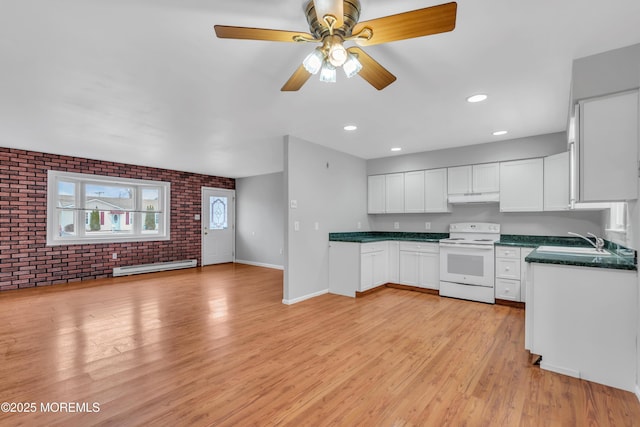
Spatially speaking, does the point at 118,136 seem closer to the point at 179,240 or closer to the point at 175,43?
the point at 175,43

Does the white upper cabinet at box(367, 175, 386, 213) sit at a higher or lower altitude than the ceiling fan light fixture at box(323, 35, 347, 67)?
lower

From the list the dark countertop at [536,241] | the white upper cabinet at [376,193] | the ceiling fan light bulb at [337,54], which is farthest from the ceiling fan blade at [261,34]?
the white upper cabinet at [376,193]

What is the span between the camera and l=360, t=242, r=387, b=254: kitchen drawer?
4.64 metres

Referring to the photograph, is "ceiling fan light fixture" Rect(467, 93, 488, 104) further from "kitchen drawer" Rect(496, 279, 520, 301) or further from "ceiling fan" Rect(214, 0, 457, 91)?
"kitchen drawer" Rect(496, 279, 520, 301)

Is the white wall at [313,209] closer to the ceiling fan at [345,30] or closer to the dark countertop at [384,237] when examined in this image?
the dark countertop at [384,237]

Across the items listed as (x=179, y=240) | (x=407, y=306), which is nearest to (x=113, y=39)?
(x=407, y=306)

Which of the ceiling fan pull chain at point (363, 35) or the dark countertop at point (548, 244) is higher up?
the ceiling fan pull chain at point (363, 35)

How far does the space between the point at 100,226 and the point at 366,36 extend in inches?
270

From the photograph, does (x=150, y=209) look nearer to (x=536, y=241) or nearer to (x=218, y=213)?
(x=218, y=213)

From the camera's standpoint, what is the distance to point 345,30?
165cm

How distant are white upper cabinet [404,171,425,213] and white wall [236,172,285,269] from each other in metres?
3.24

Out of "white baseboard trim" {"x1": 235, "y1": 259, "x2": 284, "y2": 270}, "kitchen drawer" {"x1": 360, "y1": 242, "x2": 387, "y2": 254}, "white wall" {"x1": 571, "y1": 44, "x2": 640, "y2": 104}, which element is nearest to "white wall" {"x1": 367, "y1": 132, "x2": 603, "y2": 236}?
"kitchen drawer" {"x1": 360, "y1": 242, "x2": 387, "y2": 254}

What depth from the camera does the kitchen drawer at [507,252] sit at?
4074 millimetres

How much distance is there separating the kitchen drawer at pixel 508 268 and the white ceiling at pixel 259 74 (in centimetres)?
179
